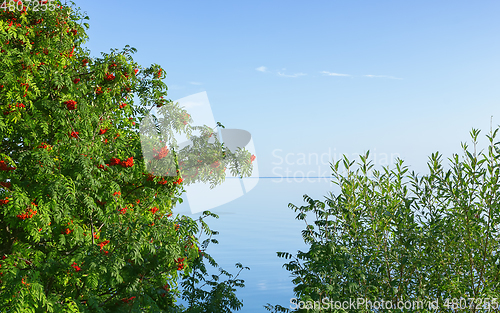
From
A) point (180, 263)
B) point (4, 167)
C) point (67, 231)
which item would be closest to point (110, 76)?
point (4, 167)

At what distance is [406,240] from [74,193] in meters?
3.85

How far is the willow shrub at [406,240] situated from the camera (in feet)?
13.7

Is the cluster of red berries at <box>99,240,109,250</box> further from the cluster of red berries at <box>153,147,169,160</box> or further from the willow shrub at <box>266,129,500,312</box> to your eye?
the willow shrub at <box>266,129,500,312</box>

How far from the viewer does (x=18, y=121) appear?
196 inches

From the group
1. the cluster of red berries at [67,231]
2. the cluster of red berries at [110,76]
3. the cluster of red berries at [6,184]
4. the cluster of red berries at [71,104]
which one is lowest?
the cluster of red berries at [67,231]

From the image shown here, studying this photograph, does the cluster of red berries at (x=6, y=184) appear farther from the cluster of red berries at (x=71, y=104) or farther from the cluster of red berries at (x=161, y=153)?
the cluster of red berries at (x=161, y=153)

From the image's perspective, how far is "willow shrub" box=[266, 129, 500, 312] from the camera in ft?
13.7

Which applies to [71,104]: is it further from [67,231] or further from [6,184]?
[67,231]

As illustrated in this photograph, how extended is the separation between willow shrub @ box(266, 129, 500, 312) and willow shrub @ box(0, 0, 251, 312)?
1.82m

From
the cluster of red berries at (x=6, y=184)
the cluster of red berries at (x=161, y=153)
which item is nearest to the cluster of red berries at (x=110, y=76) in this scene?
the cluster of red berries at (x=161, y=153)

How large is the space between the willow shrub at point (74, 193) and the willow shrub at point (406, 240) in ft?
5.97

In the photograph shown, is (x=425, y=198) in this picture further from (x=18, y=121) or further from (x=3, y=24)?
(x=3, y=24)

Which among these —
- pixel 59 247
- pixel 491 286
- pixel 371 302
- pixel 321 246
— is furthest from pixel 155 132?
pixel 491 286

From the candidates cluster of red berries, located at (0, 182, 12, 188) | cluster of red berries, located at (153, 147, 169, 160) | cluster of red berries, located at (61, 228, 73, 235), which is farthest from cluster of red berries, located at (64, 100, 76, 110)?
cluster of red berries, located at (153, 147, 169, 160)
